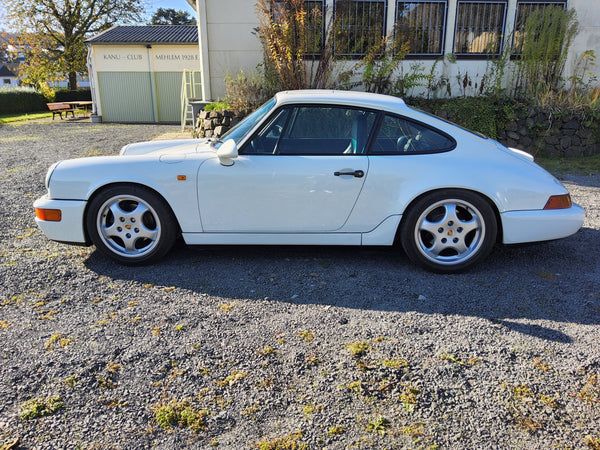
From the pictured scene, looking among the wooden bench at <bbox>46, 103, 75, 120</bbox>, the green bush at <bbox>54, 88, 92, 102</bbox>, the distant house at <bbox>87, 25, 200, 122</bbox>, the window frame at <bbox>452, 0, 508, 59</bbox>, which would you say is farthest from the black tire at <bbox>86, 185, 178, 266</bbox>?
the green bush at <bbox>54, 88, 92, 102</bbox>

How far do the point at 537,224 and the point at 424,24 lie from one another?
8479 millimetres

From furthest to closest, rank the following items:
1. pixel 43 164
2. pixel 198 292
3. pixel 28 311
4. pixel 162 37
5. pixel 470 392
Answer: pixel 162 37 < pixel 43 164 < pixel 198 292 < pixel 28 311 < pixel 470 392

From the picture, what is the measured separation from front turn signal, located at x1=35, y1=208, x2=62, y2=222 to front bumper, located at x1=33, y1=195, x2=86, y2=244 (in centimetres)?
2

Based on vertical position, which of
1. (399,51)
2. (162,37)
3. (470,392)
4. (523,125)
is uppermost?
(162,37)

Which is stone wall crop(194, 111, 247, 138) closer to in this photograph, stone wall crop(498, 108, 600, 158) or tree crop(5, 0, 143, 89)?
stone wall crop(498, 108, 600, 158)

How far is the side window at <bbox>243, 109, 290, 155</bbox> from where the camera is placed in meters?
3.88

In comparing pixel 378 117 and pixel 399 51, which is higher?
pixel 399 51

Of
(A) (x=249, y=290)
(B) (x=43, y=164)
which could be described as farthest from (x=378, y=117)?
(B) (x=43, y=164)

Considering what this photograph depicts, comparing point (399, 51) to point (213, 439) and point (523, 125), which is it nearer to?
point (523, 125)

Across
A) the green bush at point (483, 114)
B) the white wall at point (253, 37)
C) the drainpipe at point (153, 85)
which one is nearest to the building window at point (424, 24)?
the white wall at point (253, 37)

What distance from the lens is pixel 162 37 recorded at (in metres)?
22.5

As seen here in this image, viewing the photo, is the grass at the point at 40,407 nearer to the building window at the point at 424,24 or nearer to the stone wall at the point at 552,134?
the stone wall at the point at 552,134

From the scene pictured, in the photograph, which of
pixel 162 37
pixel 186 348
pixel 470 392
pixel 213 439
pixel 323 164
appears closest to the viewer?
pixel 213 439

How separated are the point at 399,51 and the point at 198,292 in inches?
340
